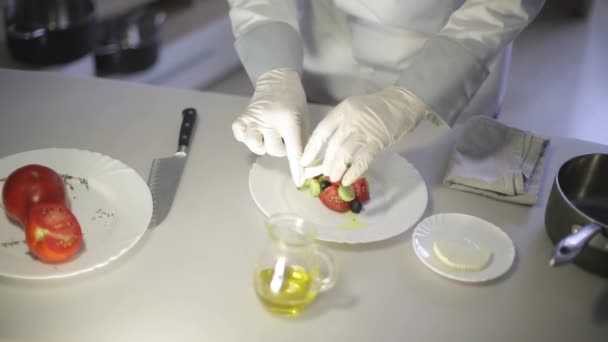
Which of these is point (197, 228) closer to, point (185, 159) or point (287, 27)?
point (185, 159)

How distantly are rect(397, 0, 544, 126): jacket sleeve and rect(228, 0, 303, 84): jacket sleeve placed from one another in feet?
0.66

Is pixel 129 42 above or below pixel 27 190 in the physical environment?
below

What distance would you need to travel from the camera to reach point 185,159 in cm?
97

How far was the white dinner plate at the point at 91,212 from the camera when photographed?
0.74 m

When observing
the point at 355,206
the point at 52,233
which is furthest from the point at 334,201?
the point at 52,233

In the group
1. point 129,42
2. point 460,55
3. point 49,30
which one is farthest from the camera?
point 129,42

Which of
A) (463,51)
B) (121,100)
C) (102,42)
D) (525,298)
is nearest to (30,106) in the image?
(121,100)

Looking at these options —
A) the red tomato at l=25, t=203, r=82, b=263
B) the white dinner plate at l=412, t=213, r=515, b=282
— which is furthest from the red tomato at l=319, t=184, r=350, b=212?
the red tomato at l=25, t=203, r=82, b=263

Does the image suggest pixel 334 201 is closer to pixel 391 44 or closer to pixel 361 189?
pixel 361 189

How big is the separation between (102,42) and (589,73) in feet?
7.45

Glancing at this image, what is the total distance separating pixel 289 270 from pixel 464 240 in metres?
0.27

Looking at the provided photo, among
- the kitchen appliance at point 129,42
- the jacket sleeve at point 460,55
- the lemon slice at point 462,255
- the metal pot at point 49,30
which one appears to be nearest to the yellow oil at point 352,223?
the lemon slice at point 462,255

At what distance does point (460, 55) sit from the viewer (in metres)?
0.95

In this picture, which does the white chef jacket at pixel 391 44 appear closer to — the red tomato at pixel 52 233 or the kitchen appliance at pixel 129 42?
the red tomato at pixel 52 233
